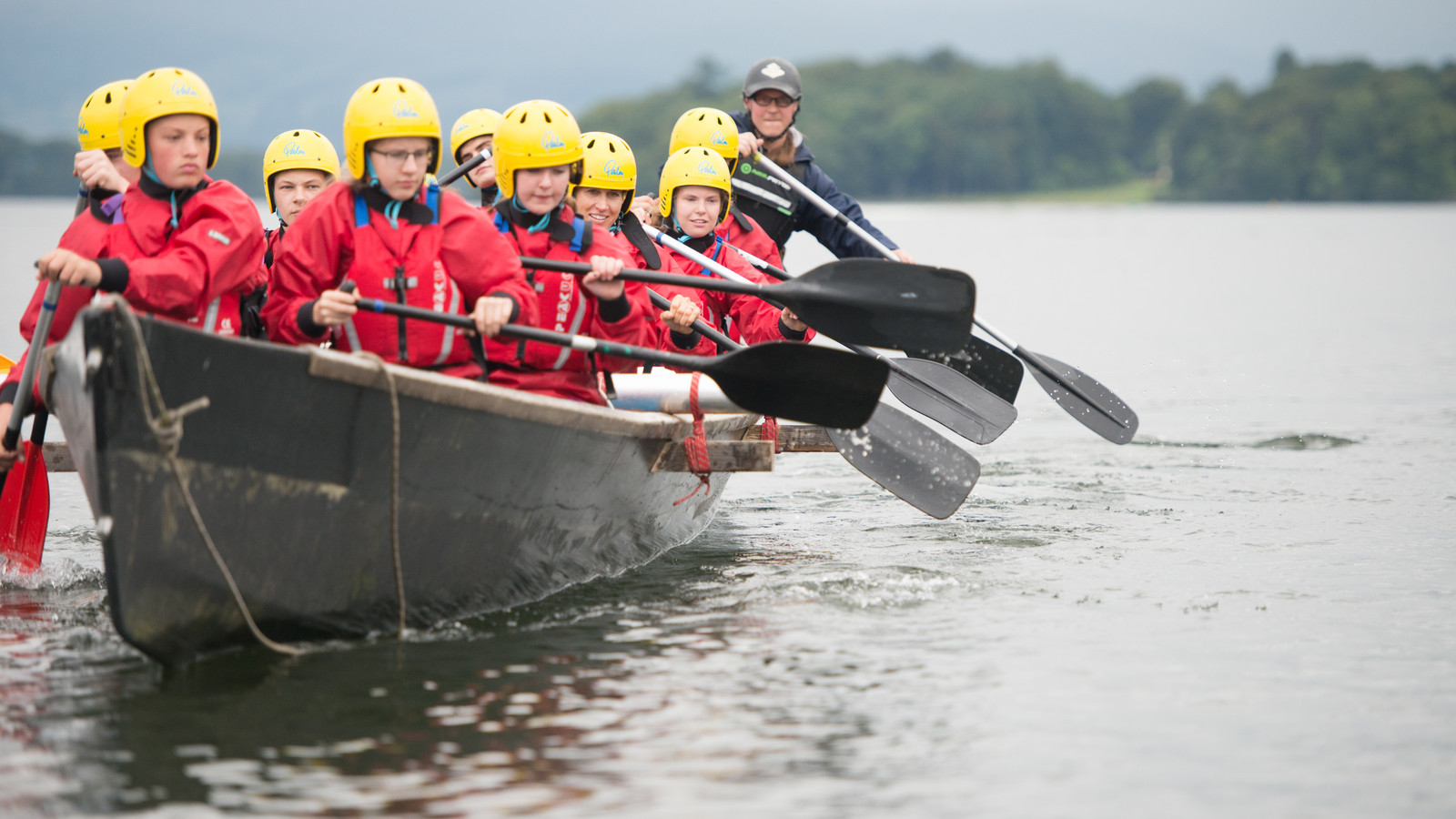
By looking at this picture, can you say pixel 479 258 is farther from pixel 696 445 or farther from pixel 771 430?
pixel 771 430

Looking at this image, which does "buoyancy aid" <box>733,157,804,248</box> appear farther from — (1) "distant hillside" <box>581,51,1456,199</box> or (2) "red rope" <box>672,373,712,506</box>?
(1) "distant hillside" <box>581,51,1456,199</box>

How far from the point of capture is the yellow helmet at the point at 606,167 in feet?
24.1

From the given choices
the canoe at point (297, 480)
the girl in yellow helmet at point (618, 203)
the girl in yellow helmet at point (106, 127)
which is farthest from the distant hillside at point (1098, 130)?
the canoe at point (297, 480)

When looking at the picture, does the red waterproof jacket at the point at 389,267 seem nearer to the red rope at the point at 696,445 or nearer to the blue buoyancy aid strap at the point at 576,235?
the blue buoyancy aid strap at the point at 576,235

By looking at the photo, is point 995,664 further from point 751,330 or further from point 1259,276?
point 1259,276

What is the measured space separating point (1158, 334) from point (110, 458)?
2037 centimetres

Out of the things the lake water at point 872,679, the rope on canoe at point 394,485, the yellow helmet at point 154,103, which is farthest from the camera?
the yellow helmet at point 154,103

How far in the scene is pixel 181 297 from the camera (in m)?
5.34

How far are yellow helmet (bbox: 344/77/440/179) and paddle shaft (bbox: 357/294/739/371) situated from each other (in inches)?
22.2

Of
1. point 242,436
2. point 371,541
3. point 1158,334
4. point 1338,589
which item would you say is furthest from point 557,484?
point 1158,334

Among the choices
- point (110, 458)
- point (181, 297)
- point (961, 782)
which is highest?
point (181, 297)

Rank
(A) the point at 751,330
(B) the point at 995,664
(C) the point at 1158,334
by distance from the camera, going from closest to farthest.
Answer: (B) the point at 995,664 < (A) the point at 751,330 < (C) the point at 1158,334

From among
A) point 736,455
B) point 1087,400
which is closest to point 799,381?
point 736,455

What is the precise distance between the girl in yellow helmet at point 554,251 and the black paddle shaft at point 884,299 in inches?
11.4
